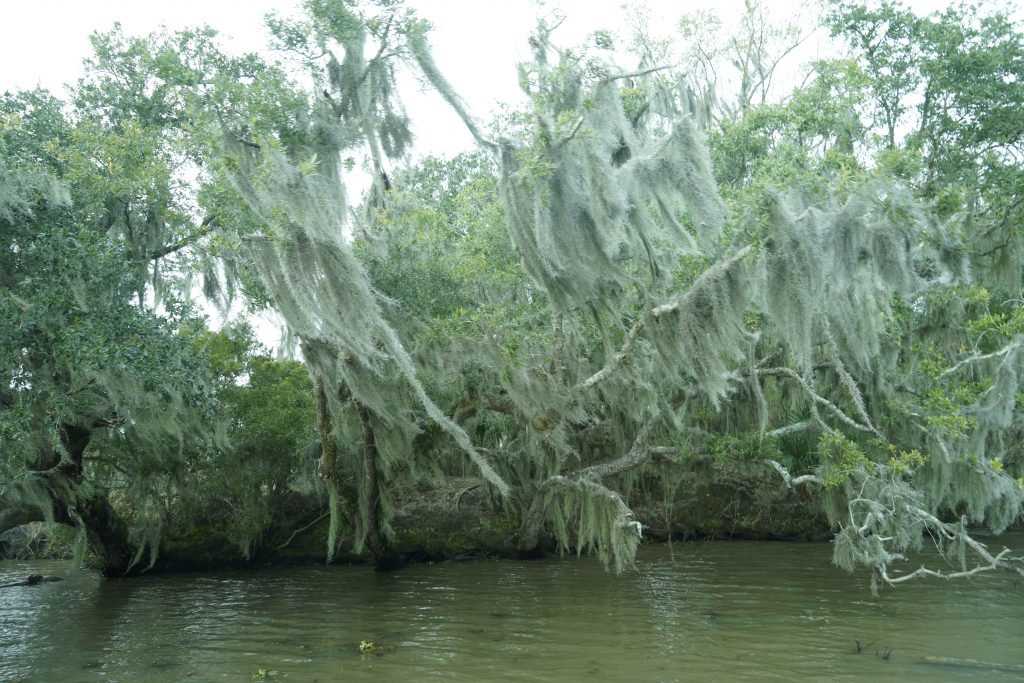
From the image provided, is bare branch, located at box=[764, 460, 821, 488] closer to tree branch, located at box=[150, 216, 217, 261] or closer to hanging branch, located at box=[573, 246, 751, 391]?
hanging branch, located at box=[573, 246, 751, 391]

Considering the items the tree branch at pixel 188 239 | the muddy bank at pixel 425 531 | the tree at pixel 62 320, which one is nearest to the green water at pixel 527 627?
the muddy bank at pixel 425 531

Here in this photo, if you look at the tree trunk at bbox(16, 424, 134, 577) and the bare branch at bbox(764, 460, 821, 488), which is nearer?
the bare branch at bbox(764, 460, 821, 488)

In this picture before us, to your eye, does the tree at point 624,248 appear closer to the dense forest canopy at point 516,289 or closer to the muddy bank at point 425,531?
the dense forest canopy at point 516,289

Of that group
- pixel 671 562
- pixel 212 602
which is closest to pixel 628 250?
pixel 671 562

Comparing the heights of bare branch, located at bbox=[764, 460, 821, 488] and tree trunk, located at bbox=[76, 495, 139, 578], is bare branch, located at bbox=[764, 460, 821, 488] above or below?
above

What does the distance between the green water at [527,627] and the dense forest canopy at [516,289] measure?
29.3 inches

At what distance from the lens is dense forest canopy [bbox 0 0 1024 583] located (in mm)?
7871

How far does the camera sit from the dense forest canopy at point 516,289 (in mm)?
7871

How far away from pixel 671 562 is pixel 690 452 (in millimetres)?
3169

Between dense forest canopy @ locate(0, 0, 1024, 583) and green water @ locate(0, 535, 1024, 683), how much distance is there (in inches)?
29.3

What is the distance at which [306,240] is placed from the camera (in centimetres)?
780

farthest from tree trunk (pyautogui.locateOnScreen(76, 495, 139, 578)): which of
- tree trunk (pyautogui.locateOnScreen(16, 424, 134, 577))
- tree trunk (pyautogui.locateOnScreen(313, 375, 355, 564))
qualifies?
tree trunk (pyautogui.locateOnScreen(313, 375, 355, 564))

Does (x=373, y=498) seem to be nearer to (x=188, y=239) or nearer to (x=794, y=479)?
(x=188, y=239)

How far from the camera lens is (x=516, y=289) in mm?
11625
